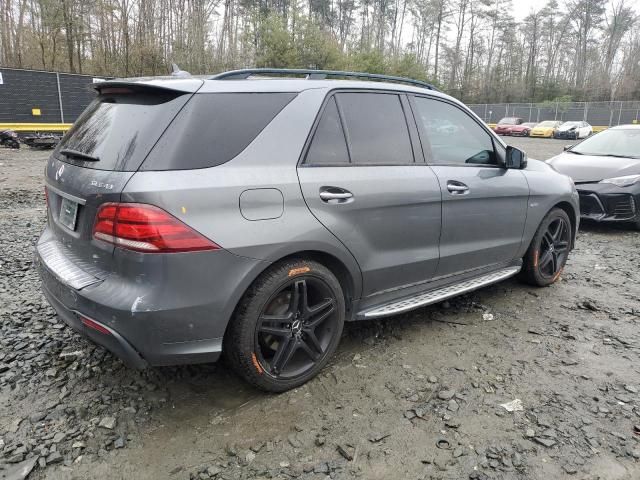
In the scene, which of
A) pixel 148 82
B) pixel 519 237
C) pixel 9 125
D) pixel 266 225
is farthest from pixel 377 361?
pixel 9 125

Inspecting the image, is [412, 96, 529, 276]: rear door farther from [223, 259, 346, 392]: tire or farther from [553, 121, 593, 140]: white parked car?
[553, 121, 593, 140]: white parked car

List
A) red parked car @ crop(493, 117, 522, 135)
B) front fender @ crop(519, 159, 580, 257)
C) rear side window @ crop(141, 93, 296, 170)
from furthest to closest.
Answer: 1. red parked car @ crop(493, 117, 522, 135)
2. front fender @ crop(519, 159, 580, 257)
3. rear side window @ crop(141, 93, 296, 170)

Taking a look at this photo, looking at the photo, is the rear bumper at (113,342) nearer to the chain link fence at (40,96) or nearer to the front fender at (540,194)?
the front fender at (540,194)

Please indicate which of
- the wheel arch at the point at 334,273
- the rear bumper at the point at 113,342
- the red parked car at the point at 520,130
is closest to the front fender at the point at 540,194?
the wheel arch at the point at 334,273

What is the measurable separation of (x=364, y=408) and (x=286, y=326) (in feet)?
2.03

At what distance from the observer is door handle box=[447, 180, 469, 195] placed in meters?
3.39

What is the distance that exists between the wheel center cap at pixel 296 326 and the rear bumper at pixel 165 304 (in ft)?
1.44

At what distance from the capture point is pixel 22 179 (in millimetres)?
9695

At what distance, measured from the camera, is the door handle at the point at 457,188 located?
3393 mm

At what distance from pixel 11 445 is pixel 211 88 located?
1.98 metres

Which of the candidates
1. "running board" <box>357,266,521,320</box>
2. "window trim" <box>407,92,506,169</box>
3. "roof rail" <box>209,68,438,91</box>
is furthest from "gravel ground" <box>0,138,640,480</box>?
"roof rail" <box>209,68,438,91</box>

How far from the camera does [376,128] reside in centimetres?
312

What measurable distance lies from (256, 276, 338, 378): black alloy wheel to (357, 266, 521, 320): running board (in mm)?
316

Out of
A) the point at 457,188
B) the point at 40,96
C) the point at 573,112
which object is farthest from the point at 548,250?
the point at 573,112
